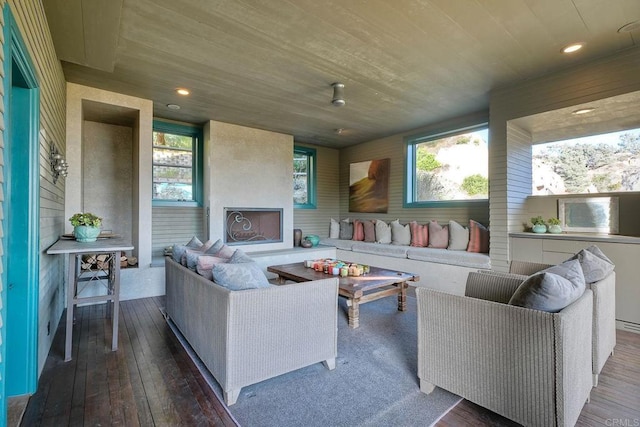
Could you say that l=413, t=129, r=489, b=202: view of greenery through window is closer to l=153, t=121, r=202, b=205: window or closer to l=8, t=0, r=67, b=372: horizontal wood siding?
l=153, t=121, r=202, b=205: window

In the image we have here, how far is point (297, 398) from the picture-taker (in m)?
1.99

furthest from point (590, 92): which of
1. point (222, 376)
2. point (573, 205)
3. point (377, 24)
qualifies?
point (222, 376)

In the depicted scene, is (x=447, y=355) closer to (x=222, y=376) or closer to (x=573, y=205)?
(x=222, y=376)

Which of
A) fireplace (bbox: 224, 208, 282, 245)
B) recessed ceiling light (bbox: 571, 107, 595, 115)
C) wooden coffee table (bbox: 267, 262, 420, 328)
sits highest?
recessed ceiling light (bbox: 571, 107, 595, 115)

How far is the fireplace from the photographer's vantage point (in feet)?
17.9

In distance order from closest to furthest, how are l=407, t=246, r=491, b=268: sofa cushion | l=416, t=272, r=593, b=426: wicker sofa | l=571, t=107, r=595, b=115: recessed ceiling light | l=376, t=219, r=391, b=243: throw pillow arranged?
l=416, t=272, r=593, b=426: wicker sofa, l=571, t=107, r=595, b=115: recessed ceiling light, l=407, t=246, r=491, b=268: sofa cushion, l=376, t=219, r=391, b=243: throw pillow

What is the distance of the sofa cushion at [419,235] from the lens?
5.18 metres

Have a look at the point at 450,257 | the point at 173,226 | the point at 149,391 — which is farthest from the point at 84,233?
the point at 450,257

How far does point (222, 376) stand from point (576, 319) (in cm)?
204

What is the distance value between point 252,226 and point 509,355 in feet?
15.6

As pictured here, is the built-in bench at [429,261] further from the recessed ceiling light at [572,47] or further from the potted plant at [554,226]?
the recessed ceiling light at [572,47]

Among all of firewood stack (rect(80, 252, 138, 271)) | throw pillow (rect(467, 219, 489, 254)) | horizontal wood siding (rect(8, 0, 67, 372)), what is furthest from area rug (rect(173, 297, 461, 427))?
throw pillow (rect(467, 219, 489, 254))

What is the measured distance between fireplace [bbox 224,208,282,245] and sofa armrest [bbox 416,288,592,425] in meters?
4.08

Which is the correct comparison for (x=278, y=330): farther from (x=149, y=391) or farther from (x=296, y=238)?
(x=296, y=238)
